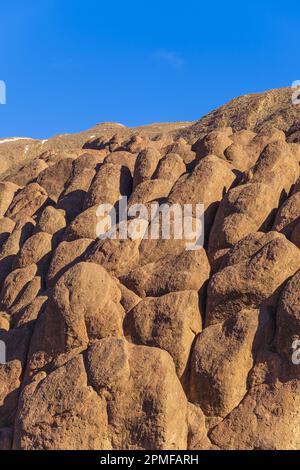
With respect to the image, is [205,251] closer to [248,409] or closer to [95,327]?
[95,327]

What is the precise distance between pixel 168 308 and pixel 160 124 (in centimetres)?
8059

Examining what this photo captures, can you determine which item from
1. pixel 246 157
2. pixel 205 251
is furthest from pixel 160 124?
pixel 205 251

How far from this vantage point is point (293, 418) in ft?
44.0

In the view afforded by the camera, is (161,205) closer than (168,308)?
No

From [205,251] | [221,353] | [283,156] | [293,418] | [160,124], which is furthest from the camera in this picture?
[160,124]

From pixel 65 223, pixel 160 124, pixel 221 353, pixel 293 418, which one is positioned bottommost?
pixel 293 418

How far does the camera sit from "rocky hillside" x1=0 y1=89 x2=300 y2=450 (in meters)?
13.4

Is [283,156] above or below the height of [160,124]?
below

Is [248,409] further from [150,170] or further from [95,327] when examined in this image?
[150,170]

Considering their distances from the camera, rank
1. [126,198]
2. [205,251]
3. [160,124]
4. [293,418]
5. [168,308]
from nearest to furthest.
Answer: [293,418] < [168,308] < [205,251] < [126,198] < [160,124]

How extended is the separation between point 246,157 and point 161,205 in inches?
185

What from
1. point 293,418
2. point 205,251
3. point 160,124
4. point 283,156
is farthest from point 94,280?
point 160,124

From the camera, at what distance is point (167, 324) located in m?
15.5

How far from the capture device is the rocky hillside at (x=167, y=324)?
43.9ft
